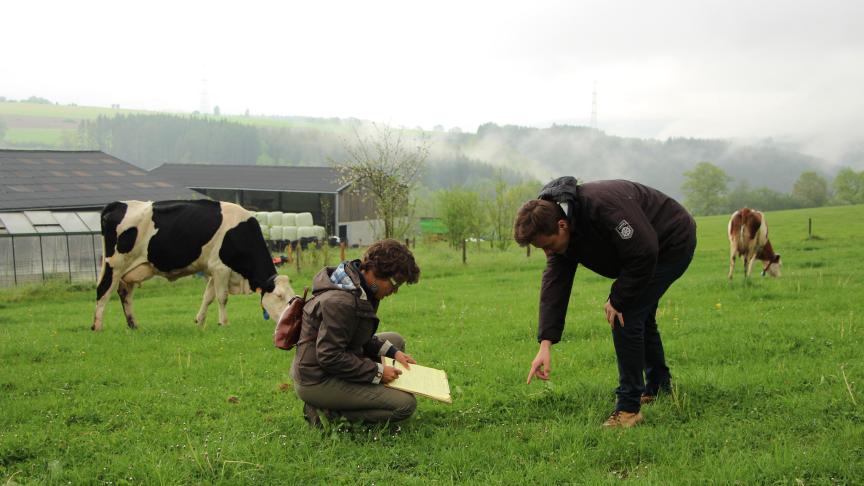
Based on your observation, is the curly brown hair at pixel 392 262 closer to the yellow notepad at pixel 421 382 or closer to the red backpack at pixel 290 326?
the red backpack at pixel 290 326

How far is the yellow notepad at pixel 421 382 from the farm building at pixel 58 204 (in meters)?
20.0

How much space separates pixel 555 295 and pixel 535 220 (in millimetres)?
978

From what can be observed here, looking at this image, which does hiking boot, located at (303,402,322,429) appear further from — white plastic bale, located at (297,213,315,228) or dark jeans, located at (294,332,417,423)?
→ white plastic bale, located at (297,213,315,228)

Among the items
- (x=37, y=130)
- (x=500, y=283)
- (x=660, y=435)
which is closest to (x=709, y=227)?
(x=500, y=283)

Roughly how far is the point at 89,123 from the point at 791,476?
138 m

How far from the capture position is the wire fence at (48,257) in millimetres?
21875

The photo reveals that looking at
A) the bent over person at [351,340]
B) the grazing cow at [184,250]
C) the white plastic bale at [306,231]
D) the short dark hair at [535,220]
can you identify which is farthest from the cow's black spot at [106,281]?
the white plastic bale at [306,231]

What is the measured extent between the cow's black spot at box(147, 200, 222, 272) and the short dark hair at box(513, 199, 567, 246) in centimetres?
794

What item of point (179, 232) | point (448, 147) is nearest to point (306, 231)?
point (179, 232)

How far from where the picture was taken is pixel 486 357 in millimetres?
8094

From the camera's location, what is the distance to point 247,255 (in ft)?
38.4

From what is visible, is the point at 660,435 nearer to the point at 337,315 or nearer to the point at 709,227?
the point at 337,315

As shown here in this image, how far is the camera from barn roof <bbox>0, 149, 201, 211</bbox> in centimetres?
2742

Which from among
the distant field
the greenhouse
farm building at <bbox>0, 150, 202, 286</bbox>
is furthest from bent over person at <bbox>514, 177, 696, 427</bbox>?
the distant field
